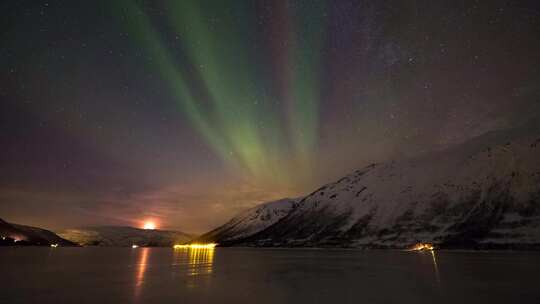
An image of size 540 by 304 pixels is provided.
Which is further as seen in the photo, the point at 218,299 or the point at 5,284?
the point at 5,284

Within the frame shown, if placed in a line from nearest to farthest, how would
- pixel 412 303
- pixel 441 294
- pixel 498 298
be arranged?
1. pixel 412 303
2. pixel 498 298
3. pixel 441 294

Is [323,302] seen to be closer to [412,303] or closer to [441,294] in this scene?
[412,303]

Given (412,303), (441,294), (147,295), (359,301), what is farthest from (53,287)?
(441,294)

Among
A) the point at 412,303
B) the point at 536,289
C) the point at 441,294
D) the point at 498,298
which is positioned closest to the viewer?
the point at 412,303

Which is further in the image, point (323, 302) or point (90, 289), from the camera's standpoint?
point (90, 289)

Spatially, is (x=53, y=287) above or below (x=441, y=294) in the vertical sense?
above

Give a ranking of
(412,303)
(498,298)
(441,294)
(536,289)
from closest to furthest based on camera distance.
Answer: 1. (412,303)
2. (498,298)
3. (441,294)
4. (536,289)

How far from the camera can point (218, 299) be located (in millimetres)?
23297

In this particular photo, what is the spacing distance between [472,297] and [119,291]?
2614 cm

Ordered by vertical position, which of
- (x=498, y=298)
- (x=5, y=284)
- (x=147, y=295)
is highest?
(x=5, y=284)

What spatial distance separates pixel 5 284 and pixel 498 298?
1555 inches

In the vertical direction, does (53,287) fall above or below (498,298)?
above

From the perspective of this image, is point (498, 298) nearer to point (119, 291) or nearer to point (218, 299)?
point (218, 299)

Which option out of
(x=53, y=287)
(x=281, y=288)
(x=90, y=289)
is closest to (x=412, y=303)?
(x=281, y=288)
